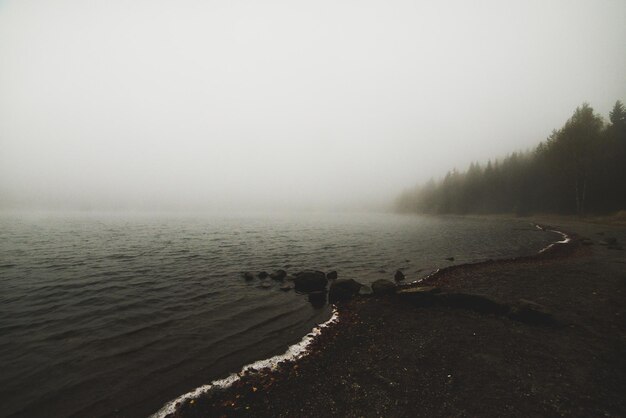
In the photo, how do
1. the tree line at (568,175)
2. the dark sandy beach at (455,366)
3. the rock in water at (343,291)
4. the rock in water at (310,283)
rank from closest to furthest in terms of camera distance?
the dark sandy beach at (455,366), the rock in water at (343,291), the rock in water at (310,283), the tree line at (568,175)

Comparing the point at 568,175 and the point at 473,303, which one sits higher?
the point at 568,175

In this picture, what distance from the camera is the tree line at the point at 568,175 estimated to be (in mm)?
62500

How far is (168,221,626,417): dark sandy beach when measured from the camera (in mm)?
8180

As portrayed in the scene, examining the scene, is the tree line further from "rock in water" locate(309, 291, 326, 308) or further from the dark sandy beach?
"rock in water" locate(309, 291, 326, 308)

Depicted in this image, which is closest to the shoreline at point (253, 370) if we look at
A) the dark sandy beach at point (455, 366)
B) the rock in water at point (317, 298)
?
the dark sandy beach at point (455, 366)

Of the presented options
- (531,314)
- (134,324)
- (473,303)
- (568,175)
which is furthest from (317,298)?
(568,175)

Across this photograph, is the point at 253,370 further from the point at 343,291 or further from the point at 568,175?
the point at 568,175

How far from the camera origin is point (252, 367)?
11.5m

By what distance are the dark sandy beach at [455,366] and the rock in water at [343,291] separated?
2.70 meters

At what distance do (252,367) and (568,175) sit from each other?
292 ft

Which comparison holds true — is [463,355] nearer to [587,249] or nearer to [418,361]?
[418,361]

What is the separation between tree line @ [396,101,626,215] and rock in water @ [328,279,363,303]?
74.8 m

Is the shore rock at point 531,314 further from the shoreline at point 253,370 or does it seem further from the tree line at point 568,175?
the tree line at point 568,175

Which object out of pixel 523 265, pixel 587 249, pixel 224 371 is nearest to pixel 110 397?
pixel 224 371
